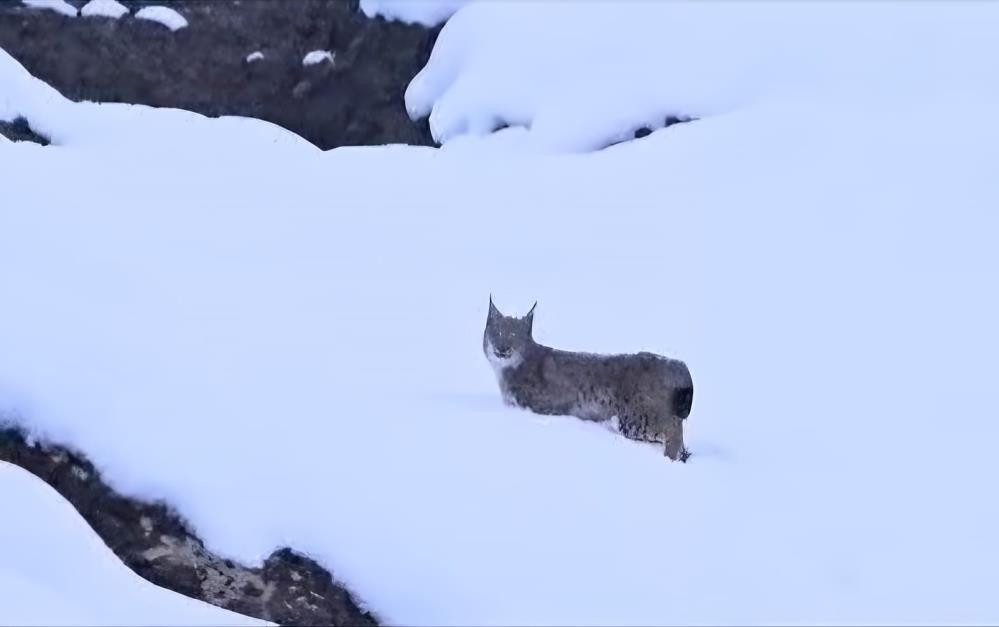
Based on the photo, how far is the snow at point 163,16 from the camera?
1775 centimetres

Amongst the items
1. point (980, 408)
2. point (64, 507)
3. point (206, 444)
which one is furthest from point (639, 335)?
point (64, 507)

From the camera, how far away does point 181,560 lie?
21.5ft

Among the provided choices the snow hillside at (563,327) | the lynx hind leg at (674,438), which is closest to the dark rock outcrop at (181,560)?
the snow hillside at (563,327)

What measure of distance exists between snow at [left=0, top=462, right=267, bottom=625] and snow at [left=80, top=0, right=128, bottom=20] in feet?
45.5

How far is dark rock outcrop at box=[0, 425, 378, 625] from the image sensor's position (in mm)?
6270

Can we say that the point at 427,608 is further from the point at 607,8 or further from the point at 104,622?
the point at 607,8

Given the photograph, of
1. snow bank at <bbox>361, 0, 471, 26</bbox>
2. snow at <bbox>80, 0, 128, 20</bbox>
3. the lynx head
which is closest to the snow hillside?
the lynx head

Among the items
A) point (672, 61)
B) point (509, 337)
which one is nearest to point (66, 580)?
point (509, 337)

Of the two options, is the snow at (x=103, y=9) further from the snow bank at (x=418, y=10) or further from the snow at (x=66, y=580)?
the snow at (x=66, y=580)

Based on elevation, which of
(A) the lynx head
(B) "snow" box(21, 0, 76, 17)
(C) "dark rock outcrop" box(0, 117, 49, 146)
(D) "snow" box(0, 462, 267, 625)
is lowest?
(D) "snow" box(0, 462, 267, 625)

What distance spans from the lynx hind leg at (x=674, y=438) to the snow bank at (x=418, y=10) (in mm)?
11079

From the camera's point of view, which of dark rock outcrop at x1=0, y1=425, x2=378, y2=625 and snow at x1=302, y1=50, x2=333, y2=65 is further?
snow at x1=302, y1=50, x2=333, y2=65

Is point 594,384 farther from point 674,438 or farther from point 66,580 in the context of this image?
point 66,580

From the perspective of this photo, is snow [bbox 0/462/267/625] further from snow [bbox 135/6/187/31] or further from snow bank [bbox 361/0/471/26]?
snow [bbox 135/6/187/31]
